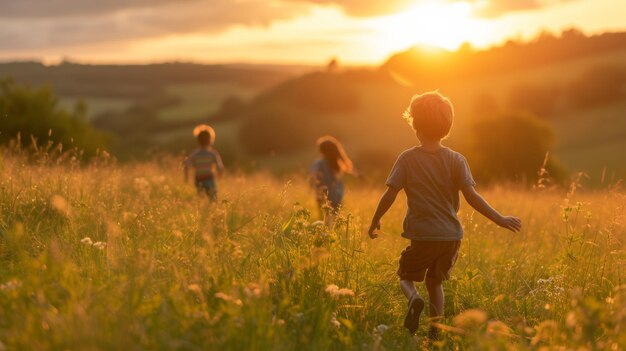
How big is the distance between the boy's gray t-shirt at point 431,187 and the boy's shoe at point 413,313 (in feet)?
1.73

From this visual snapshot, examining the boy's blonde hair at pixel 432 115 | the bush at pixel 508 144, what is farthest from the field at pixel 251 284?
the bush at pixel 508 144

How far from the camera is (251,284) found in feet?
13.1

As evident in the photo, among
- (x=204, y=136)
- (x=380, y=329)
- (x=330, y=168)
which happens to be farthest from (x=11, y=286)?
(x=204, y=136)

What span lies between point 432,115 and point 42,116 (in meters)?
44.0

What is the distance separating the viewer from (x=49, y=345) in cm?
326

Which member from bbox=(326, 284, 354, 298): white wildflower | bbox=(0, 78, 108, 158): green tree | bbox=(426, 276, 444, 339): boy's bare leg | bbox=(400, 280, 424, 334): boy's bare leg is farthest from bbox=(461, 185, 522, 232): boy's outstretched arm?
bbox=(0, 78, 108, 158): green tree

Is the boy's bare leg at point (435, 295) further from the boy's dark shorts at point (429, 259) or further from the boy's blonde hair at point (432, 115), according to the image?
the boy's blonde hair at point (432, 115)

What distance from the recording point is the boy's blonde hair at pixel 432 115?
5164mm

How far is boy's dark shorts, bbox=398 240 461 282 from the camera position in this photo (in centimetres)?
520

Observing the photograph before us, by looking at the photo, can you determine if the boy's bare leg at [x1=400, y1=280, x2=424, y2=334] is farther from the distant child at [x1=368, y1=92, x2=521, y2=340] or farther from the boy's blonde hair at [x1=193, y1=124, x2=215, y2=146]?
the boy's blonde hair at [x1=193, y1=124, x2=215, y2=146]

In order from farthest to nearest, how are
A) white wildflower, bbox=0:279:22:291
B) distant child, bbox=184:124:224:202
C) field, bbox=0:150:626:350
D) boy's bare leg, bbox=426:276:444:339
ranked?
distant child, bbox=184:124:224:202 → boy's bare leg, bbox=426:276:444:339 → white wildflower, bbox=0:279:22:291 → field, bbox=0:150:626:350

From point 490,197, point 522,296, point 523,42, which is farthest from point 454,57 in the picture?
point 522,296

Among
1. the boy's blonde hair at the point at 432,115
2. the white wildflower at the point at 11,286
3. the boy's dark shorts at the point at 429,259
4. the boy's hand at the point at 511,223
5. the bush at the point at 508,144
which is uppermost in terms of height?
the boy's blonde hair at the point at 432,115

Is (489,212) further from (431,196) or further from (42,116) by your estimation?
(42,116)
